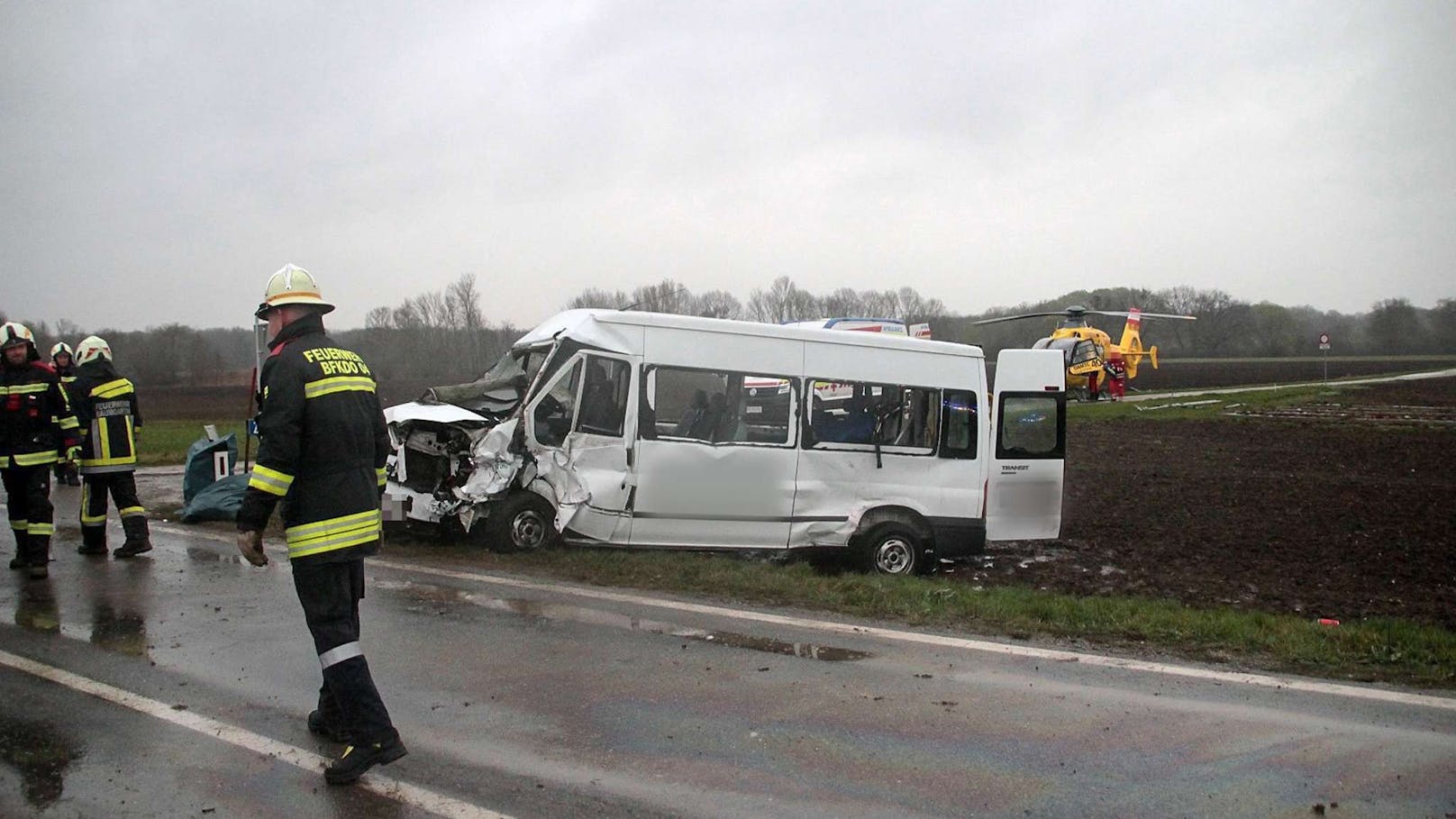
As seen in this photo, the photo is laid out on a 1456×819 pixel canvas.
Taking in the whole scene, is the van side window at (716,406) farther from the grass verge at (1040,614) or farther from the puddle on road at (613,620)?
the puddle on road at (613,620)

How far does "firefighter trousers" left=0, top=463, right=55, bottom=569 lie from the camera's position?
26.9ft

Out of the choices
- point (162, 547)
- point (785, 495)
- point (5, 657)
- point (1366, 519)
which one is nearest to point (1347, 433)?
point (1366, 519)

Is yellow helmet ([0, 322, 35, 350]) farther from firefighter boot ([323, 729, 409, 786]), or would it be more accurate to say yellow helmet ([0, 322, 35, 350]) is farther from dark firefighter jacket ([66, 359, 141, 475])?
firefighter boot ([323, 729, 409, 786])

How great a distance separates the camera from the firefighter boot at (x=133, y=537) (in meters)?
8.86

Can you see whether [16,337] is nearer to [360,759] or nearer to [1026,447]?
[360,759]

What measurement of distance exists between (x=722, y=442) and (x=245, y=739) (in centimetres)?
541

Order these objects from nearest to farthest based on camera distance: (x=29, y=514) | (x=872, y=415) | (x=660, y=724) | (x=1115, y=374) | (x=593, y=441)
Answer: (x=660, y=724) → (x=29, y=514) → (x=593, y=441) → (x=872, y=415) → (x=1115, y=374)

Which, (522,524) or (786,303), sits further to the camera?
(786,303)

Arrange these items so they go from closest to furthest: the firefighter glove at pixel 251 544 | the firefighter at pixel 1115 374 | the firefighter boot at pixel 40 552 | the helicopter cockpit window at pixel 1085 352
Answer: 1. the firefighter glove at pixel 251 544
2. the firefighter boot at pixel 40 552
3. the helicopter cockpit window at pixel 1085 352
4. the firefighter at pixel 1115 374

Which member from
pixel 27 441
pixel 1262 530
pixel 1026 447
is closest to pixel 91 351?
pixel 27 441

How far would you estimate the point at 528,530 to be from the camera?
9.37 metres

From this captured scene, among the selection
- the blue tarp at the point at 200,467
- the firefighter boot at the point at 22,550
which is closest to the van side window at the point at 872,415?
the firefighter boot at the point at 22,550

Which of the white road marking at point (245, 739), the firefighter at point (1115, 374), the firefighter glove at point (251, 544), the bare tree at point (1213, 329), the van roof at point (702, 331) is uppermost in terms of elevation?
the bare tree at point (1213, 329)

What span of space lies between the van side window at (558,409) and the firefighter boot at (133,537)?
361 centimetres
